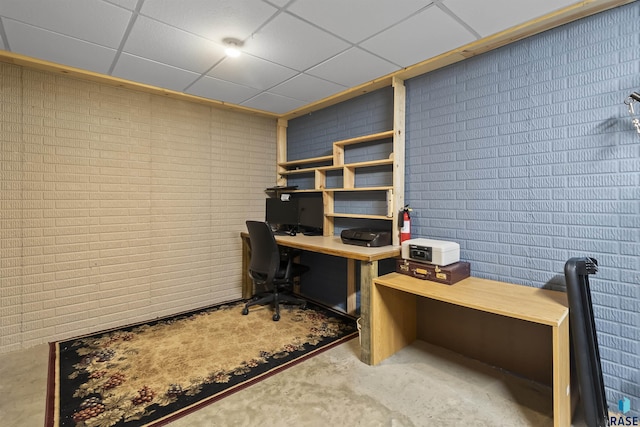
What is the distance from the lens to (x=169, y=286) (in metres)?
3.49

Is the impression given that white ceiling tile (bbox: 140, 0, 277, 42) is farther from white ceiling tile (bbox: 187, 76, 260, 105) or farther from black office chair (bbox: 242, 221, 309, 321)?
black office chair (bbox: 242, 221, 309, 321)

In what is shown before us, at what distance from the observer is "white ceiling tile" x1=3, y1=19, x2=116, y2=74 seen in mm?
2133

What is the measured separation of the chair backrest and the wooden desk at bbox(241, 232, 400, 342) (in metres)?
0.16

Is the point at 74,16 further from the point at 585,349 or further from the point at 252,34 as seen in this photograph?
the point at 585,349

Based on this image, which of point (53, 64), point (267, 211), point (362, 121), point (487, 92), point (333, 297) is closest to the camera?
point (487, 92)

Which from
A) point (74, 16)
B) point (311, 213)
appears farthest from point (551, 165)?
point (74, 16)

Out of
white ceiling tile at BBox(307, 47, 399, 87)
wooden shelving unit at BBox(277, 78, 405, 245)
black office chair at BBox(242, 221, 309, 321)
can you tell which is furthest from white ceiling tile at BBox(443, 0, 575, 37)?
black office chair at BBox(242, 221, 309, 321)

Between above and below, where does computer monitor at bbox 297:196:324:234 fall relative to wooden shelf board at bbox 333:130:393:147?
below

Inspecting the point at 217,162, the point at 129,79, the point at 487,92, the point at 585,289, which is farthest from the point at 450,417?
the point at 129,79

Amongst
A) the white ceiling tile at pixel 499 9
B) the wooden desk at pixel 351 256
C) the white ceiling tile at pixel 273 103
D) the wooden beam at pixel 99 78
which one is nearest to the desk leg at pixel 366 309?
the wooden desk at pixel 351 256

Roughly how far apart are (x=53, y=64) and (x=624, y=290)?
14.7ft

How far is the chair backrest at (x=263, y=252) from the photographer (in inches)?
125

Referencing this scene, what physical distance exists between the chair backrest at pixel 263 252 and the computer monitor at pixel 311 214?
2.14ft

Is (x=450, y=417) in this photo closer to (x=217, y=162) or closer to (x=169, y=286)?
(x=169, y=286)
